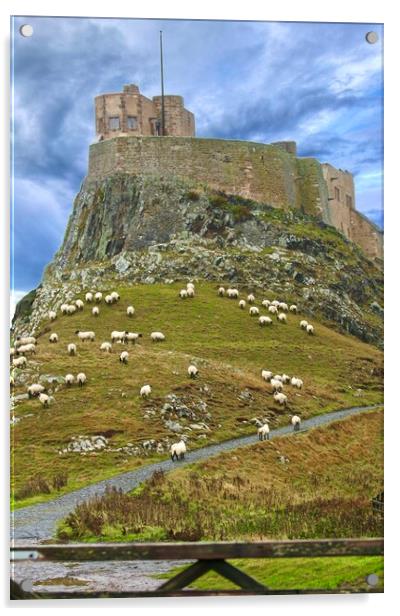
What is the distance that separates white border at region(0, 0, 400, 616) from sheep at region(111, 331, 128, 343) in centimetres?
237

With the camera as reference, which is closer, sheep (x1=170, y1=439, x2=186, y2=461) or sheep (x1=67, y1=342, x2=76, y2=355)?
sheep (x1=170, y1=439, x2=186, y2=461)

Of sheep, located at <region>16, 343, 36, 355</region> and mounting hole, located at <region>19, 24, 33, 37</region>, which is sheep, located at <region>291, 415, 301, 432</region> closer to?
sheep, located at <region>16, 343, 36, 355</region>

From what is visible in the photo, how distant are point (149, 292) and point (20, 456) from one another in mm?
4630

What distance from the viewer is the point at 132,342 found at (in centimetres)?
1349

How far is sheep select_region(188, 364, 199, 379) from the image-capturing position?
12.9m

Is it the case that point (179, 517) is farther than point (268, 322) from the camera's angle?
No

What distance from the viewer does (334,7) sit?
12.5 metres

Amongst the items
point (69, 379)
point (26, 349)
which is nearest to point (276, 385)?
point (69, 379)

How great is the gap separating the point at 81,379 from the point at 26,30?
470cm

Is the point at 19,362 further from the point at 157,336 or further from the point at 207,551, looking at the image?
the point at 207,551

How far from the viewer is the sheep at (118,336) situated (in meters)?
13.7

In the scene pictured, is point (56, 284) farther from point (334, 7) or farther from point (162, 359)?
point (334, 7)

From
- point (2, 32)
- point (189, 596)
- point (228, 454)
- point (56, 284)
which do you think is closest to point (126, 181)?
point (56, 284)

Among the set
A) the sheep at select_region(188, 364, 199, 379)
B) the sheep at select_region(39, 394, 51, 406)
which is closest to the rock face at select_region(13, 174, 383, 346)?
the sheep at select_region(39, 394, 51, 406)
